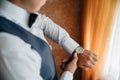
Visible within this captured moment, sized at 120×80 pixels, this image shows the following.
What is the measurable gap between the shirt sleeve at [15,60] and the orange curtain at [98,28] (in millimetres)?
1115

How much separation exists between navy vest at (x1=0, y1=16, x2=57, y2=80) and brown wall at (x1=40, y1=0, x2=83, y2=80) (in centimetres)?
101

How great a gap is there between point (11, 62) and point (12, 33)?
0.36ft

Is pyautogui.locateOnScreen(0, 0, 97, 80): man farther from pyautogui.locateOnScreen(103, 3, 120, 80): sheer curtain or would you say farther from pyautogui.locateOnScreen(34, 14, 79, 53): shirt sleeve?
pyautogui.locateOnScreen(103, 3, 120, 80): sheer curtain

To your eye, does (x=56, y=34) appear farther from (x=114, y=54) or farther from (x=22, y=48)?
(x=114, y=54)

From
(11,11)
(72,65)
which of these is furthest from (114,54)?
(11,11)

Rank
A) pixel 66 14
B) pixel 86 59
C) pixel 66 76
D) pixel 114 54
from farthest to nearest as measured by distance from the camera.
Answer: pixel 66 14 < pixel 114 54 < pixel 86 59 < pixel 66 76

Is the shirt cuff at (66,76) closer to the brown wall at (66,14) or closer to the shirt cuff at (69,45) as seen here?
the shirt cuff at (69,45)

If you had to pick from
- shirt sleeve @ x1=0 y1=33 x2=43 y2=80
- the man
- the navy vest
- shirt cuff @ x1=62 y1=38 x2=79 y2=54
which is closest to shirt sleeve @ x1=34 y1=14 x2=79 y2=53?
shirt cuff @ x1=62 y1=38 x2=79 y2=54

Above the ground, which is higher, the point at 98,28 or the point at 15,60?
the point at 15,60

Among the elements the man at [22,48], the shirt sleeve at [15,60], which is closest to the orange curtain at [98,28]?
the man at [22,48]

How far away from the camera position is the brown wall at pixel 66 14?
1.96 meters

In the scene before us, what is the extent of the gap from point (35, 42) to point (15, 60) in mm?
187

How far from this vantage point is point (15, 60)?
0.73 metres

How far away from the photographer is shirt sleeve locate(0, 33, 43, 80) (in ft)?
2.35
